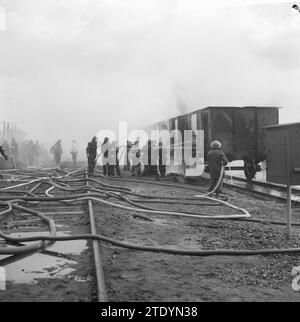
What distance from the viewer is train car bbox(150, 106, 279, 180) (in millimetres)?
14352

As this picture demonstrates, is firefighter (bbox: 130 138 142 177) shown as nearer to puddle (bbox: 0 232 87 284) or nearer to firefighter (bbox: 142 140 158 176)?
firefighter (bbox: 142 140 158 176)

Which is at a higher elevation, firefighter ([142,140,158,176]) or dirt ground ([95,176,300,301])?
firefighter ([142,140,158,176])

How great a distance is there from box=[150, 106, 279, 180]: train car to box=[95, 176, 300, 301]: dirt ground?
742 centimetres

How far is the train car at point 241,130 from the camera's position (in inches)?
565

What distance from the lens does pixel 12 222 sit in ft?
23.0

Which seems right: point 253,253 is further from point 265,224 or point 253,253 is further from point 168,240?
point 265,224

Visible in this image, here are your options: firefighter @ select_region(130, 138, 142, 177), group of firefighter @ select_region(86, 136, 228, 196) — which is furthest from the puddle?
firefighter @ select_region(130, 138, 142, 177)

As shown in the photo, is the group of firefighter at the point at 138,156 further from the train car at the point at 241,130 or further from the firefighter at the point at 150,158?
the train car at the point at 241,130

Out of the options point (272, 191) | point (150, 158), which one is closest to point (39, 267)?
point (272, 191)

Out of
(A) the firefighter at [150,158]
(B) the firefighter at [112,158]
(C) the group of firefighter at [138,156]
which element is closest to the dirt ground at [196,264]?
(C) the group of firefighter at [138,156]

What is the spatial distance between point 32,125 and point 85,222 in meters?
45.3

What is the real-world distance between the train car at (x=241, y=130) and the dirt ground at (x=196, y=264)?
7415 millimetres

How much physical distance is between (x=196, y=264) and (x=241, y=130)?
1074 centimetres
